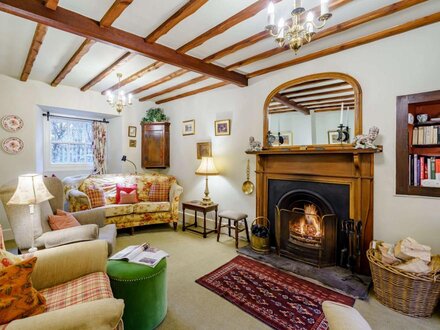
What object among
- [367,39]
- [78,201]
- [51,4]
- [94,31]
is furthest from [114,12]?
[78,201]

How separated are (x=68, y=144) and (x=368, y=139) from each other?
533cm

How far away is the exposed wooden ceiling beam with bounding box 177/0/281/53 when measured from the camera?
1895 mm

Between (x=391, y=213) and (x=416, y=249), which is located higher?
(x=391, y=213)

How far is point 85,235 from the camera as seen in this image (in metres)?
2.15

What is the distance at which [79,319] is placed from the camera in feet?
3.31

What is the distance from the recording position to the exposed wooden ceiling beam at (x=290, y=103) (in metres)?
3.05

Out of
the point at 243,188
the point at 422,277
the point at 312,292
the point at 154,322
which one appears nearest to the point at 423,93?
the point at 422,277

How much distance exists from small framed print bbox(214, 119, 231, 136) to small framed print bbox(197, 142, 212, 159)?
0.30m

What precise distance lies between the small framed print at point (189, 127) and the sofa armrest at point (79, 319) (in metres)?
3.71

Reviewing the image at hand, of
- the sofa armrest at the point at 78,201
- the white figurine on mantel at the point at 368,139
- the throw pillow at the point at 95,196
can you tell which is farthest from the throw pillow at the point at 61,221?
the white figurine on mantel at the point at 368,139

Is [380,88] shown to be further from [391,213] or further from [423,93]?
[391,213]

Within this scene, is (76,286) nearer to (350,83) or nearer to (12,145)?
(350,83)

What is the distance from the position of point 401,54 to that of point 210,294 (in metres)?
3.07

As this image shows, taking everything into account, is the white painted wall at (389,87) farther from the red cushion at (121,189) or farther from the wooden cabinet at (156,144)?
the red cushion at (121,189)
